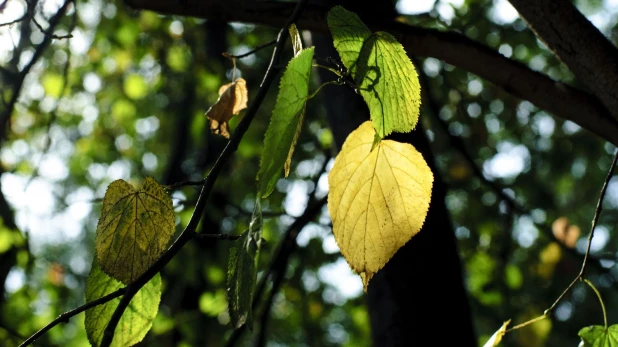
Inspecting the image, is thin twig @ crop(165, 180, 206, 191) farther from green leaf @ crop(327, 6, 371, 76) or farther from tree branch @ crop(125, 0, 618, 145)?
tree branch @ crop(125, 0, 618, 145)

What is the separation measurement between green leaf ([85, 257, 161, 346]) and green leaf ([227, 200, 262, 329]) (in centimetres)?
10

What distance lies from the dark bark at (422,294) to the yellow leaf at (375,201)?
512 mm

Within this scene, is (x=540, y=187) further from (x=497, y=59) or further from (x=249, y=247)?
(x=249, y=247)

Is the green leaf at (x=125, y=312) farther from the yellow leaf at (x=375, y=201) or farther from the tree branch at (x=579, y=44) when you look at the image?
the tree branch at (x=579, y=44)

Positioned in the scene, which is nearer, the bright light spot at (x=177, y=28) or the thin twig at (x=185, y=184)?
the thin twig at (x=185, y=184)

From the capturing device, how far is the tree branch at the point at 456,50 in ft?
2.60

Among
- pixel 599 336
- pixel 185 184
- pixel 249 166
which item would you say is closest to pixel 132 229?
pixel 185 184

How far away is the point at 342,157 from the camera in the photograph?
20.6 inches

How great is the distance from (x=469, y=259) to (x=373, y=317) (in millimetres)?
1837

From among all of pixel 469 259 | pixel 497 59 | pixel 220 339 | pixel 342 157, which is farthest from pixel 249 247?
pixel 469 259

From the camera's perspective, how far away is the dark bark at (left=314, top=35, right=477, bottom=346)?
1.01 meters

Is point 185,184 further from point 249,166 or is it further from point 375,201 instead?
point 249,166

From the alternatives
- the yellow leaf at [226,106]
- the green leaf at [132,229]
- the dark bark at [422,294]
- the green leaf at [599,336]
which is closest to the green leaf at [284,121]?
the green leaf at [132,229]

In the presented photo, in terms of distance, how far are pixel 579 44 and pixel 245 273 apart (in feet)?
1.63
